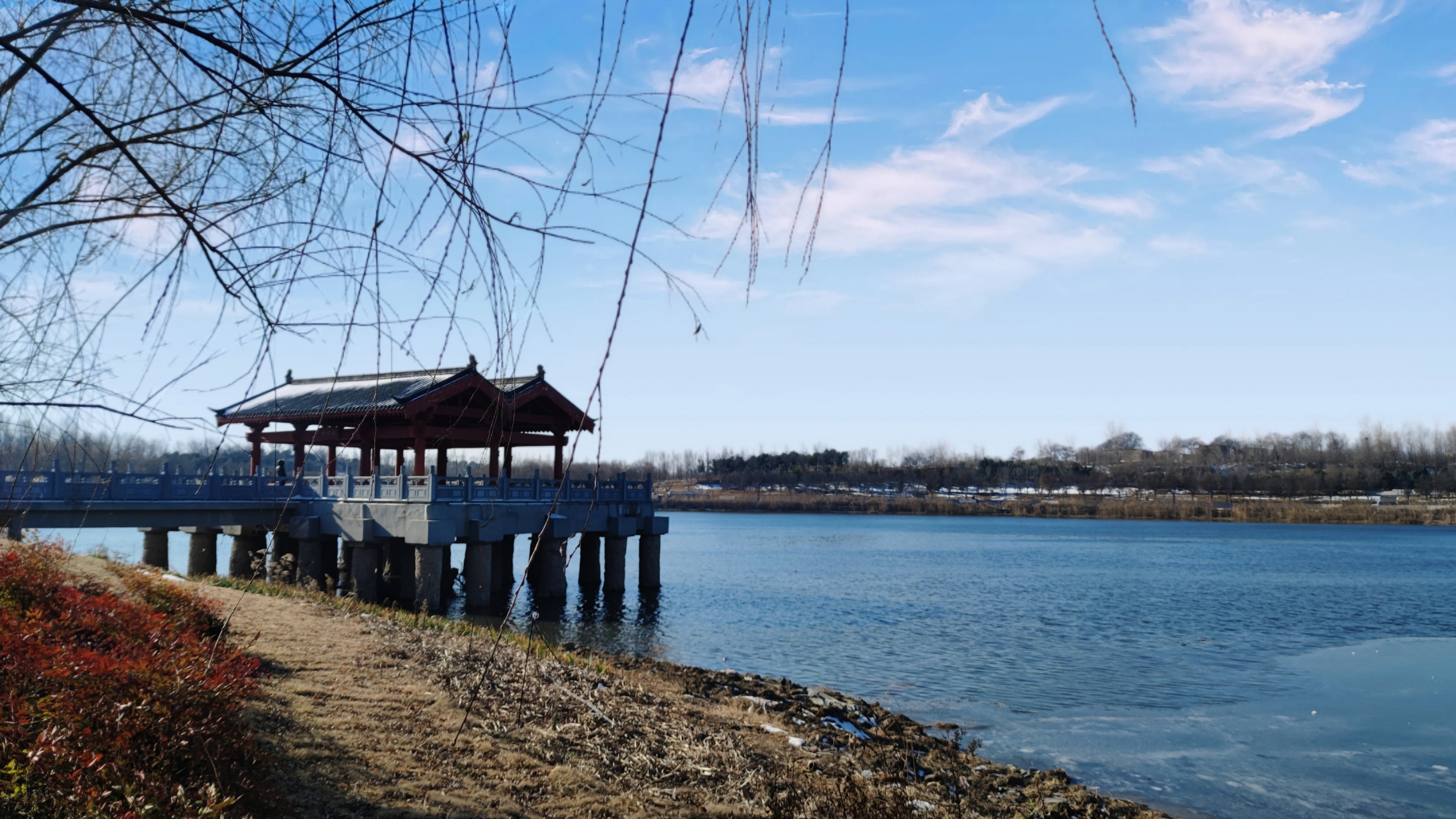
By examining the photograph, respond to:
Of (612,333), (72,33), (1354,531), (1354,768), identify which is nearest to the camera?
(612,333)

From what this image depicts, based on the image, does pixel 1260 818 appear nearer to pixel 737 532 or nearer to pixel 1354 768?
pixel 1354 768

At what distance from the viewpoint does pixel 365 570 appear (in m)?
22.1

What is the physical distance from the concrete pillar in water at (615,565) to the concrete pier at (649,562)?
808mm

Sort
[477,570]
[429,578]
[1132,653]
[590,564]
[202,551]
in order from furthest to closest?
[590,564] < [477,570] < [202,551] < [429,578] < [1132,653]

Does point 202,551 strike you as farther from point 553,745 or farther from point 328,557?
point 553,745

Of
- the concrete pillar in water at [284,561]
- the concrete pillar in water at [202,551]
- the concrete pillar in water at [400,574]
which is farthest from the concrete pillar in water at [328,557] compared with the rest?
the concrete pillar in water at [202,551]

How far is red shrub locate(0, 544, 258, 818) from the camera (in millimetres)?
4348

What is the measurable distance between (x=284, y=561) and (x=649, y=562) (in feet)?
37.8

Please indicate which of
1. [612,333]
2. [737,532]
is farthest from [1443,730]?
[737,532]

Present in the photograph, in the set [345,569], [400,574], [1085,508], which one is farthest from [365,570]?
[1085,508]

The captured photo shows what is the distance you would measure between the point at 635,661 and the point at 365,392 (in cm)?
1157

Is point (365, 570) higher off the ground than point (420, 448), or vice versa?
point (420, 448)

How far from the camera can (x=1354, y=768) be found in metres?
11.8

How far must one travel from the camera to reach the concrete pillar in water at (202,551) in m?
22.1
